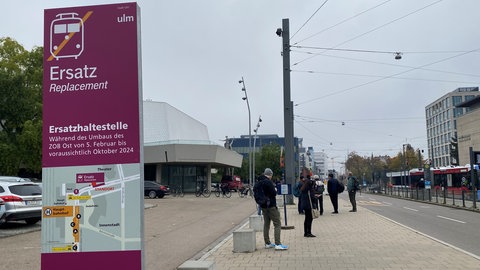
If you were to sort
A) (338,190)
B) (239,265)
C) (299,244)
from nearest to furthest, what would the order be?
1. (239,265)
2. (299,244)
3. (338,190)

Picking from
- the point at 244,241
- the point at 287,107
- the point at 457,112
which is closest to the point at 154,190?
the point at 287,107

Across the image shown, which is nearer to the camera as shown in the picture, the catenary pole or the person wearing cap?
the person wearing cap

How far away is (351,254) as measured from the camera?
938cm

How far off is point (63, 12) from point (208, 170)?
54.6m

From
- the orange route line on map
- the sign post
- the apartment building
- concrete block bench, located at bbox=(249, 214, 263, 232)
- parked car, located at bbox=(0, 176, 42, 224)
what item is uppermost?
the apartment building

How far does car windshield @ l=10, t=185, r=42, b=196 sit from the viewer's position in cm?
1523

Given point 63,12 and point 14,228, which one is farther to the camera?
point 14,228

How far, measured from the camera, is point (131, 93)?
486 centimetres

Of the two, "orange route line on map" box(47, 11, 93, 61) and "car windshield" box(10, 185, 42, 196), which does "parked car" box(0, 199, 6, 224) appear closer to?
"car windshield" box(10, 185, 42, 196)

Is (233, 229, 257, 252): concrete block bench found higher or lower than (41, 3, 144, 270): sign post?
lower

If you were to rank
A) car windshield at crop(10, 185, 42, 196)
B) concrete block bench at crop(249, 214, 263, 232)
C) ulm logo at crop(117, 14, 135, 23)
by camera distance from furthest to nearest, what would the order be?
1. car windshield at crop(10, 185, 42, 196)
2. concrete block bench at crop(249, 214, 263, 232)
3. ulm logo at crop(117, 14, 135, 23)

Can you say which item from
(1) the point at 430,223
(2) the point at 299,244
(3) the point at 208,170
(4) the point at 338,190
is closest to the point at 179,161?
(3) the point at 208,170

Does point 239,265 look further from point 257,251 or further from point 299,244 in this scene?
point 299,244

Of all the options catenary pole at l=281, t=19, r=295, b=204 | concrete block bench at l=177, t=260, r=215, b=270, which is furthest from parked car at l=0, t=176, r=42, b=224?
catenary pole at l=281, t=19, r=295, b=204
